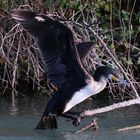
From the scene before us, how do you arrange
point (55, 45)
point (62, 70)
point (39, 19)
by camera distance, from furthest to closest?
point (62, 70) < point (55, 45) < point (39, 19)

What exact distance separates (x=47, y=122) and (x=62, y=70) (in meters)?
0.62

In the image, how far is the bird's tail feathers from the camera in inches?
311

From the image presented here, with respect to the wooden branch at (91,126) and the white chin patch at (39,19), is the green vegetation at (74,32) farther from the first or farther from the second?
the white chin patch at (39,19)

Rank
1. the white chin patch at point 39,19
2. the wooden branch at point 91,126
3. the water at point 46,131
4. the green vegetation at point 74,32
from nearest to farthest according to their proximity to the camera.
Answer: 1. the white chin patch at point 39,19
2. the water at point 46,131
3. the wooden branch at point 91,126
4. the green vegetation at point 74,32

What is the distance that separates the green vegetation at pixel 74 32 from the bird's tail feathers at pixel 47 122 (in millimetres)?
1963

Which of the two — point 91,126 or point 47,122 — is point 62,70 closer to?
point 47,122

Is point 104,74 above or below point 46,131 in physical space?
above

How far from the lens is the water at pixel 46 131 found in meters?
7.70

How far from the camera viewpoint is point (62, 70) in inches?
312

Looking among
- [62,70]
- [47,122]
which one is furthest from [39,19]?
[47,122]

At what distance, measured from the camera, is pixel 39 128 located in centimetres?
798

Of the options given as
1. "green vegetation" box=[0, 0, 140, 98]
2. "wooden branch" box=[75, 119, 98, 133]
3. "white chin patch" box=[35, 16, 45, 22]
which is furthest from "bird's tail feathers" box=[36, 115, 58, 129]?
"green vegetation" box=[0, 0, 140, 98]

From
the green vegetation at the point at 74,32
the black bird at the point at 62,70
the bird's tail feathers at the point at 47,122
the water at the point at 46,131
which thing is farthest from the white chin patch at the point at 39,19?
the green vegetation at the point at 74,32

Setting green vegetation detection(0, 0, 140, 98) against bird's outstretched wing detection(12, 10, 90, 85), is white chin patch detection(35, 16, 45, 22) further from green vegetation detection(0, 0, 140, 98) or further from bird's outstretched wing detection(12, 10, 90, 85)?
green vegetation detection(0, 0, 140, 98)
